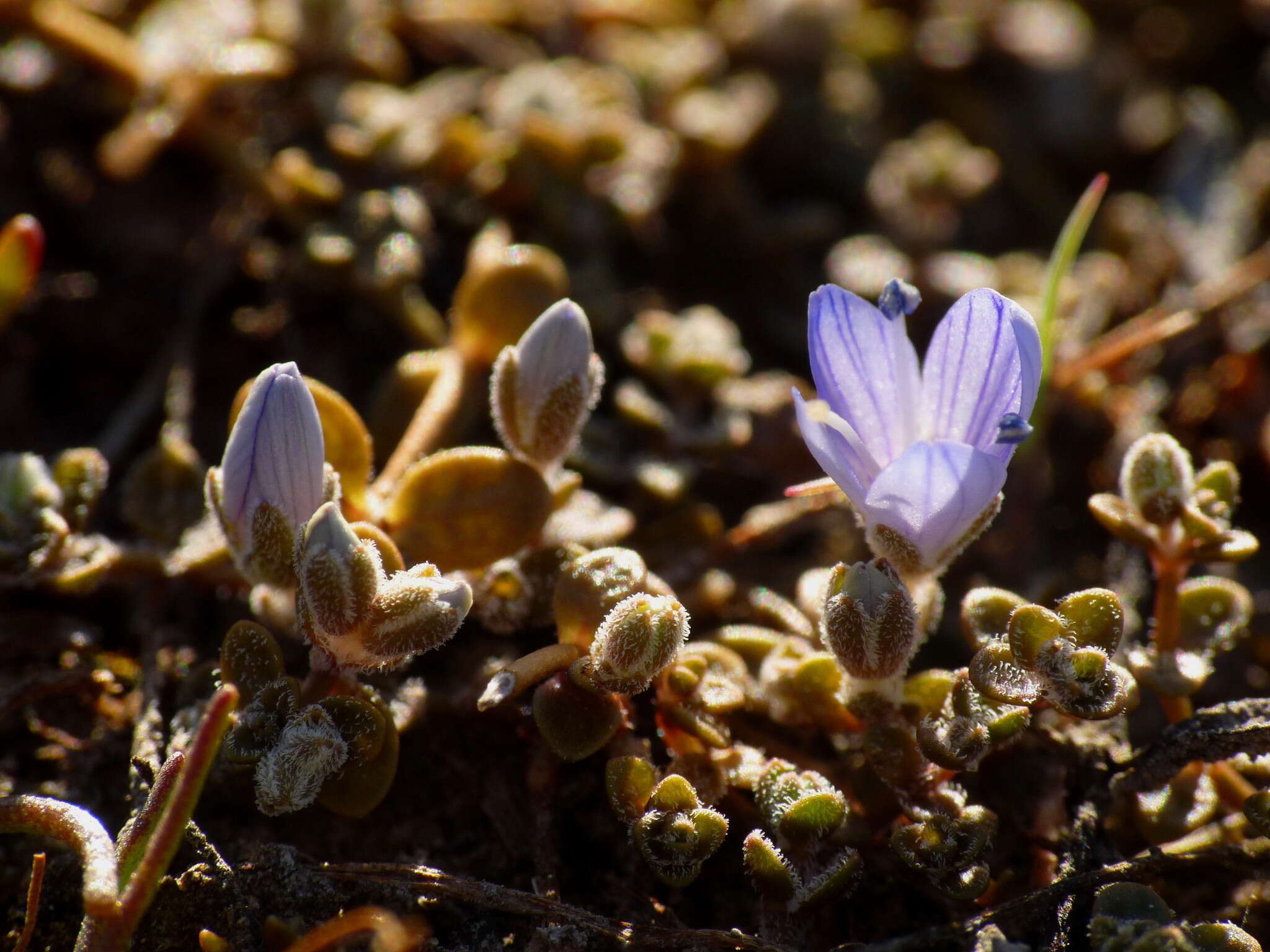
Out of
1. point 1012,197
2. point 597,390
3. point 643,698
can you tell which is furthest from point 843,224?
point 643,698

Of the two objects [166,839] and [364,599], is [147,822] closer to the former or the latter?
[166,839]

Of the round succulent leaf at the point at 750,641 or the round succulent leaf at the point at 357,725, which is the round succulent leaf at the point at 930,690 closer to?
the round succulent leaf at the point at 750,641

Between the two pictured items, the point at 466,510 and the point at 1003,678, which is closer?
the point at 1003,678

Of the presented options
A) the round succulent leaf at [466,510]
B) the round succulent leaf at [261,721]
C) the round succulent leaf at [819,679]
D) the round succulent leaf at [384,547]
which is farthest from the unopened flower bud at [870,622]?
the round succulent leaf at [261,721]

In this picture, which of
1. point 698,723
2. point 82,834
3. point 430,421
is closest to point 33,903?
point 82,834

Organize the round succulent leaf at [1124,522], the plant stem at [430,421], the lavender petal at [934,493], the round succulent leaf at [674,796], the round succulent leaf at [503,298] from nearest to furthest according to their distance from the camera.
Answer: the lavender petal at [934,493] → the round succulent leaf at [674,796] → the round succulent leaf at [1124,522] → the plant stem at [430,421] → the round succulent leaf at [503,298]

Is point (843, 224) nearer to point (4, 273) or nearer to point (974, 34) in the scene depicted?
point (974, 34)
